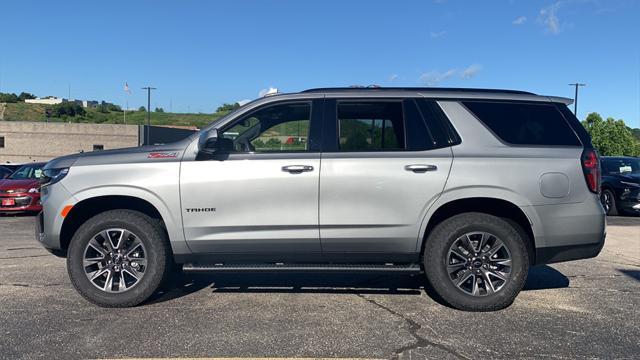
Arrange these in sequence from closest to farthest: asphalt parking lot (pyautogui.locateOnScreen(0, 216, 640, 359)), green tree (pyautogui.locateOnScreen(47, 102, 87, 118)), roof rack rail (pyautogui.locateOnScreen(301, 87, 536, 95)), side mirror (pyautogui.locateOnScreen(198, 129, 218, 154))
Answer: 1. asphalt parking lot (pyautogui.locateOnScreen(0, 216, 640, 359))
2. side mirror (pyautogui.locateOnScreen(198, 129, 218, 154))
3. roof rack rail (pyautogui.locateOnScreen(301, 87, 536, 95))
4. green tree (pyautogui.locateOnScreen(47, 102, 87, 118))

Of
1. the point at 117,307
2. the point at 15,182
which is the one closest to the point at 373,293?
the point at 117,307

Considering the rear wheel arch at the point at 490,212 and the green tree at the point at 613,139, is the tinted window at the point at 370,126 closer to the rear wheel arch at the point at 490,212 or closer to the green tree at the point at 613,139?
the rear wheel arch at the point at 490,212

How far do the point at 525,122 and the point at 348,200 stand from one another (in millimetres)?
1905

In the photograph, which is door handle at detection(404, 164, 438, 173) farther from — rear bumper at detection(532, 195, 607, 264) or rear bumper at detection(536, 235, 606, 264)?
rear bumper at detection(536, 235, 606, 264)

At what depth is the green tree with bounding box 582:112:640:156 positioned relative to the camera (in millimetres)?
49969

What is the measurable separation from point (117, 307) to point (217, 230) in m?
1.24

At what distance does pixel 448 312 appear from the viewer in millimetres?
4816

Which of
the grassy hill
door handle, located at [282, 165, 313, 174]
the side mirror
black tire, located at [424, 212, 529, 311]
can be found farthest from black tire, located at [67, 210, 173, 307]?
the grassy hill

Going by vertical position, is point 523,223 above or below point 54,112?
below

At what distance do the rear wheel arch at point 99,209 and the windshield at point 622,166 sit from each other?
1250 cm

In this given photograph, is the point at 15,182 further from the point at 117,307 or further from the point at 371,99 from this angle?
the point at 371,99

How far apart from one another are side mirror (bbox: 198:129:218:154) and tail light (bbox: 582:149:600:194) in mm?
3419

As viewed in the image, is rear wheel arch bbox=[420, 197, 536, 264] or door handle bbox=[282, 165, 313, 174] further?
rear wheel arch bbox=[420, 197, 536, 264]

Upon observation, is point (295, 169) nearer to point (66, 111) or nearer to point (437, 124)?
point (437, 124)
